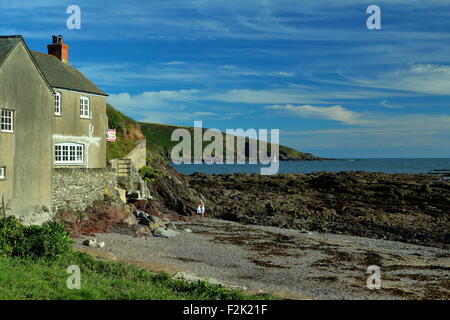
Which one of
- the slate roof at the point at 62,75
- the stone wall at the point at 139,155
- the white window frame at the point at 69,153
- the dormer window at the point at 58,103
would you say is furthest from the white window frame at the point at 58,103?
the stone wall at the point at 139,155

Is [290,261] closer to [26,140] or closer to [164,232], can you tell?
[164,232]

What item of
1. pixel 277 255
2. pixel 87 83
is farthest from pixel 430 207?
pixel 87 83

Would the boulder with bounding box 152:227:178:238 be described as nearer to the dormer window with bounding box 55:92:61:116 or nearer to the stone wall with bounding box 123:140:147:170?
the dormer window with bounding box 55:92:61:116

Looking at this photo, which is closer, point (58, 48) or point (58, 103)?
point (58, 103)

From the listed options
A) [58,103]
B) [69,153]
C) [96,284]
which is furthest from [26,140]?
[96,284]

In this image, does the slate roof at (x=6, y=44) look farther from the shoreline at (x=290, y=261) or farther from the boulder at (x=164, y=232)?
the boulder at (x=164, y=232)

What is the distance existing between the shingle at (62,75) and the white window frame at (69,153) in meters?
4.20

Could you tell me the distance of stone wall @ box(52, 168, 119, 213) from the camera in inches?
1182

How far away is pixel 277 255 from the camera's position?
26578mm

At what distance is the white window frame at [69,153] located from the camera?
32844 millimetres

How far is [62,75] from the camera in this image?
1339 inches

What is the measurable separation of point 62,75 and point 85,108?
2.97 meters
